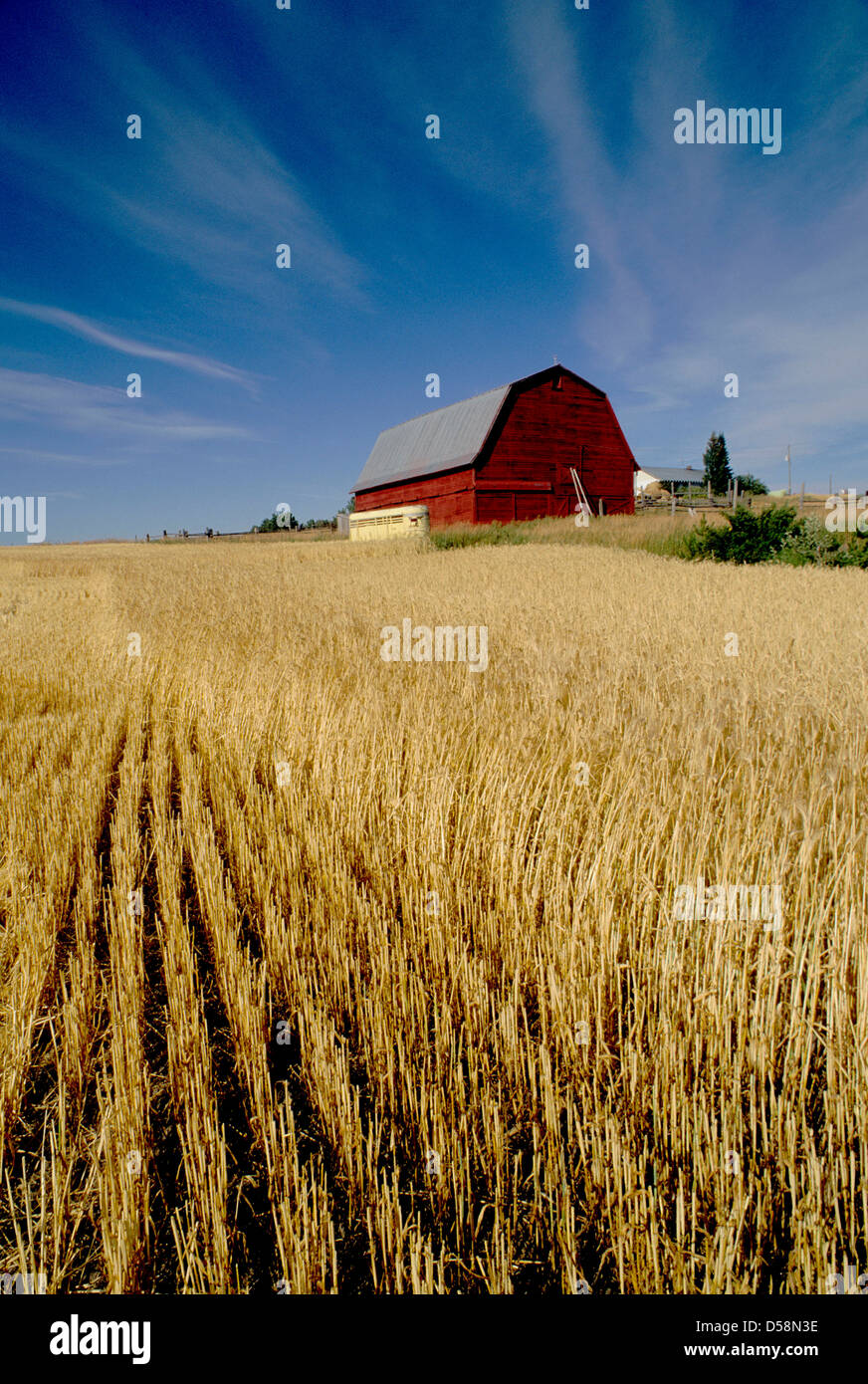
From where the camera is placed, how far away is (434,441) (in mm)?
33688

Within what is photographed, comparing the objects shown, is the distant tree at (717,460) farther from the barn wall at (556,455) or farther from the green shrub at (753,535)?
the green shrub at (753,535)

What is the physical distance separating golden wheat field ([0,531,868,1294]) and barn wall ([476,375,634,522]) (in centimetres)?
2612

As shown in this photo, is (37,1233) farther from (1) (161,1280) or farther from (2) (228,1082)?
(2) (228,1082)

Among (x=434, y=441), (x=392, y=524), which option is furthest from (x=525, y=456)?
(x=392, y=524)

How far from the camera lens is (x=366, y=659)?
6.52 m

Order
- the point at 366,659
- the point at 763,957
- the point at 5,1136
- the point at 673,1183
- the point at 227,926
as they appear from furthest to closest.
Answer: the point at 366,659 → the point at 227,926 → the point at 763,957 → the point at 5,1136 → the point at 673,1183

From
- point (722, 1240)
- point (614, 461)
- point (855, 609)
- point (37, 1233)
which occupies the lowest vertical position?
point (37, 1233)

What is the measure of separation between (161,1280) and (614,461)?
114ft

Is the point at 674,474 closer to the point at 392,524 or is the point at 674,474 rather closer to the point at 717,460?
the point at 717,460

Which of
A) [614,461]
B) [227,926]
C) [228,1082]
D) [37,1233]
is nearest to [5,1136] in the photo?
[37,1233]

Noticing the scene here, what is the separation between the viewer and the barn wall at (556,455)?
29391 mm

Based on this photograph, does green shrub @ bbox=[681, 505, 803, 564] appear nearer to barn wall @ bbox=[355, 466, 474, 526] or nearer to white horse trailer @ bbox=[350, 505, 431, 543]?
barn wall @ bbox=[355, 466, 474, 526]

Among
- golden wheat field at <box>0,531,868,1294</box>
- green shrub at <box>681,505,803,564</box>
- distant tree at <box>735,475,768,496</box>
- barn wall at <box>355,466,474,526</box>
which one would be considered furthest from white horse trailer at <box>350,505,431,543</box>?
distant tree at <box>735,475,768,496</box>

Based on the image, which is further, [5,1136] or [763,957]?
[763,957]
